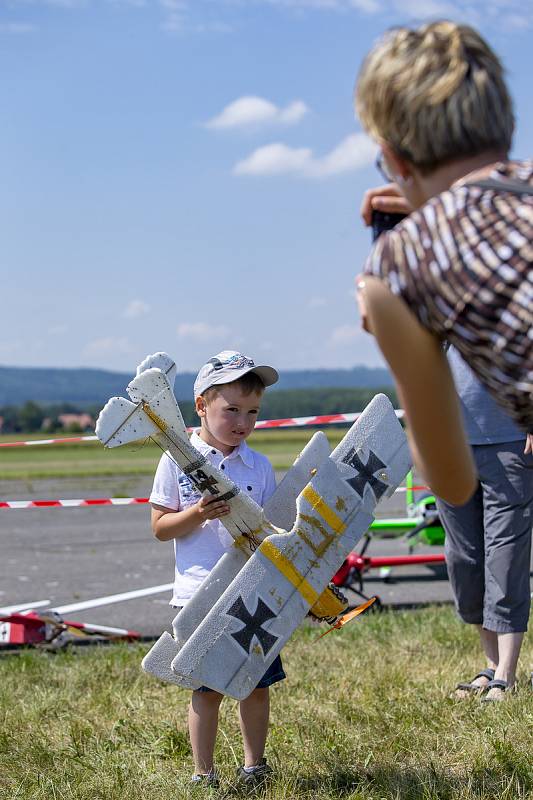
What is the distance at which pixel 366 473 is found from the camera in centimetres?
360

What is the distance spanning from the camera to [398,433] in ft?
12.2

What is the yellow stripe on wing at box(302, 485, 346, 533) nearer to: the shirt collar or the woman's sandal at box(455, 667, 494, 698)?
the shirt collar

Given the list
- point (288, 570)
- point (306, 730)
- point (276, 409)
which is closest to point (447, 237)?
point (288, 570)

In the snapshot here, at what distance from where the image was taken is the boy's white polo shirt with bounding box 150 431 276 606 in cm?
372

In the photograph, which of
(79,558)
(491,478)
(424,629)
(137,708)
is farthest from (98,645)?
(79,558)

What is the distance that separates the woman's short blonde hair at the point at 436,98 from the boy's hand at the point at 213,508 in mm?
1899

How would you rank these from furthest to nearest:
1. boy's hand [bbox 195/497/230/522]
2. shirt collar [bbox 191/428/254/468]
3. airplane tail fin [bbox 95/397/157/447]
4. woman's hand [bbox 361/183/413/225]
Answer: shirt collar [bbox 191/428/254/468] → boy's hand [bbox 195/497/230/522] → airplane tail fin [bbox 95/397/157/447] → woman's hand [bbox 361/183/413/225]

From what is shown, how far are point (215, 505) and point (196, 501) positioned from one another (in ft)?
0.89

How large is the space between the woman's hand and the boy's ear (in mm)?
1716

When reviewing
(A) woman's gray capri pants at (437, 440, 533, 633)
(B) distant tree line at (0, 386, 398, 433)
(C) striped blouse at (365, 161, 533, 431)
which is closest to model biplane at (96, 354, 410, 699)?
(A) woman's gray capri pants at (437, 440, 533, 633)

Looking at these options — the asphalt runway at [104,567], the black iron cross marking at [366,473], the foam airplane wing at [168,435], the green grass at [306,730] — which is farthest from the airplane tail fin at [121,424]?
the asphalt runway at [104,567]

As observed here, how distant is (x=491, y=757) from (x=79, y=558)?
754 cm

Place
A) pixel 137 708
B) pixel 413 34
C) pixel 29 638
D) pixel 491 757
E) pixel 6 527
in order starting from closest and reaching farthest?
pixel 413 34, pixel 491 757, pixel 137 708, pixel 29 638, pixel 6 527

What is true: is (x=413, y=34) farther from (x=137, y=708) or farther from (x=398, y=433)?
(x=137, y=708)
